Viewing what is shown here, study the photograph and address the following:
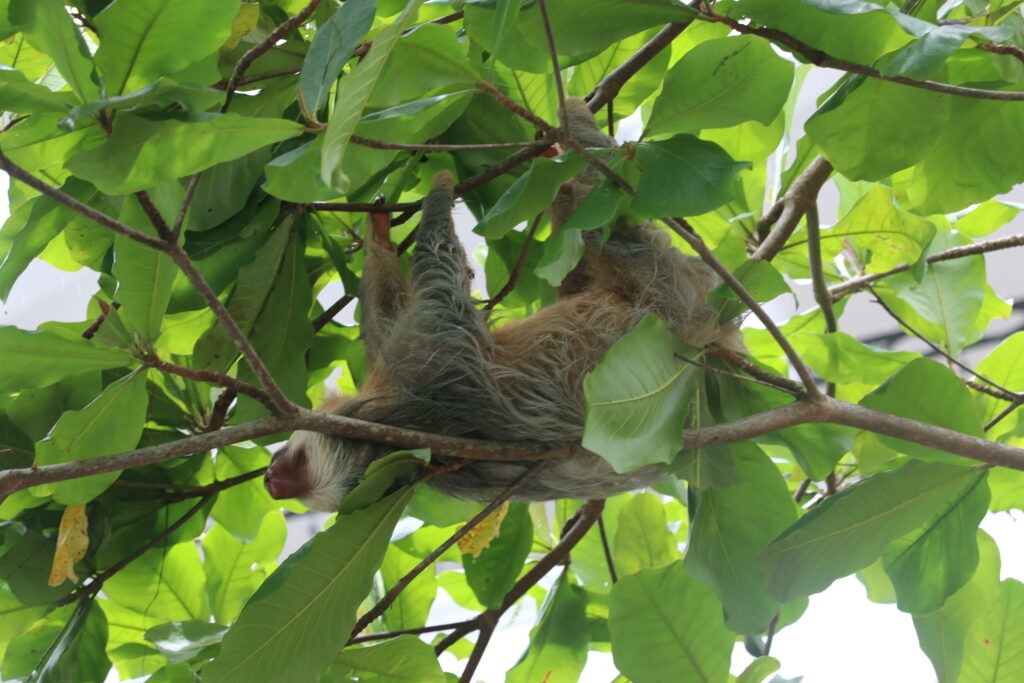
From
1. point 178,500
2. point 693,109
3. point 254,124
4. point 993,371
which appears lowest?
point 993,371

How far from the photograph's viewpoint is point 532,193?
1.24 meters

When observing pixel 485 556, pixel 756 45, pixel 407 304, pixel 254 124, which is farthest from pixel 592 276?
pixel 254 124

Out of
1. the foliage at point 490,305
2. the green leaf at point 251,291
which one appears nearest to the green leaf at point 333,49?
the foliage at point 490,305

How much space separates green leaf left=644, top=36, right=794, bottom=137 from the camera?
4.37 ft

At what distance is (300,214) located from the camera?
167 cm

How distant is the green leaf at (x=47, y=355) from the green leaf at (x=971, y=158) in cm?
121

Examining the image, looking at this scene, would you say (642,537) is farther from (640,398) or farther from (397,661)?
(640,398)

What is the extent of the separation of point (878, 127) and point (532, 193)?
489 mm

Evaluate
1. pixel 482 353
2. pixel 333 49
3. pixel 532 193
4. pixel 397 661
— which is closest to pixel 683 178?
pixel 532 193

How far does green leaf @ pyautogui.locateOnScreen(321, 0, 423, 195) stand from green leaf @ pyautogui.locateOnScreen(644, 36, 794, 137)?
1.68 ft

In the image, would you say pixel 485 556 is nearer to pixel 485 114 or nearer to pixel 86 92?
pixel 485 114

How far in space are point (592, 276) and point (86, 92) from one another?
114 cm

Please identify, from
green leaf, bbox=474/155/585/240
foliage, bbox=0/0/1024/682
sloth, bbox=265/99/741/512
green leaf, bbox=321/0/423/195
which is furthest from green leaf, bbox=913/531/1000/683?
green leaf, bbox=321/0/423/195

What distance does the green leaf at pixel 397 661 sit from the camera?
1.56 meters
